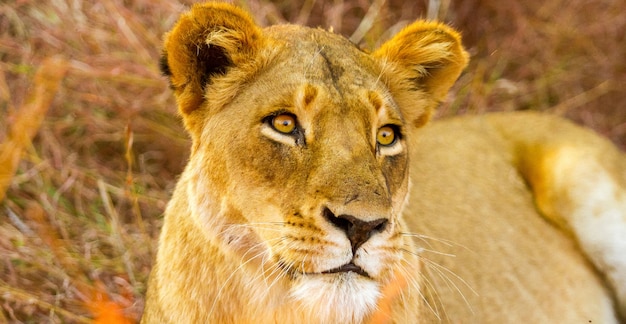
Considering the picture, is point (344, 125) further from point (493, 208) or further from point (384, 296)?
point (493, 208)

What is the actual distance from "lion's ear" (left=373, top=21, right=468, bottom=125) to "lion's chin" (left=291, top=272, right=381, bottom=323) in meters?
0.94

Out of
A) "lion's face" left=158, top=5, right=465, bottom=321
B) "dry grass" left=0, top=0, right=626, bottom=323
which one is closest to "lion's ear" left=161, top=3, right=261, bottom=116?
"lion's face" left=158, top=5, right=465, bottom=321

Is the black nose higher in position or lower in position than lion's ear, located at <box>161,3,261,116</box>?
lower

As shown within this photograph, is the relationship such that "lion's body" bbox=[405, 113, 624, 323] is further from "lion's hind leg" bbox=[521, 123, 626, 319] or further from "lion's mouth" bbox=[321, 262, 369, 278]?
"lion's mouth" bbox=[321, 262, 369, 278]

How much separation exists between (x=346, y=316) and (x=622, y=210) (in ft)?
7.74

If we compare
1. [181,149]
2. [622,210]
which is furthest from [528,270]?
[181,149]

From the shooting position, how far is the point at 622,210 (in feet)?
14.6

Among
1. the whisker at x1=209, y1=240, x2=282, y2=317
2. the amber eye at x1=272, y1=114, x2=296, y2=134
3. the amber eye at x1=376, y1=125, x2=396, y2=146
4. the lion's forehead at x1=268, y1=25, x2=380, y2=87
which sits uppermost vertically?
the lion's forehead at x1=268, y1=25, x2=380, y2=87

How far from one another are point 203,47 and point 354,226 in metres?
0.92

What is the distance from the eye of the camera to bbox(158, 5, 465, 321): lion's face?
8.14 feet

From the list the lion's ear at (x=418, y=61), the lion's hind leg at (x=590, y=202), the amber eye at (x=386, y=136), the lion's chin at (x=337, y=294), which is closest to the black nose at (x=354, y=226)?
the lion's chin at (x=337, y=294)

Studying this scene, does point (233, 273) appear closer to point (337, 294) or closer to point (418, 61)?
point (337, 294)

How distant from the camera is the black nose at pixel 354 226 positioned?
7.84ft

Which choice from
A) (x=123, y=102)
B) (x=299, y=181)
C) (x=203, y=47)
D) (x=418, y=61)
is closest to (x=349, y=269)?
(x=299, y=181)
